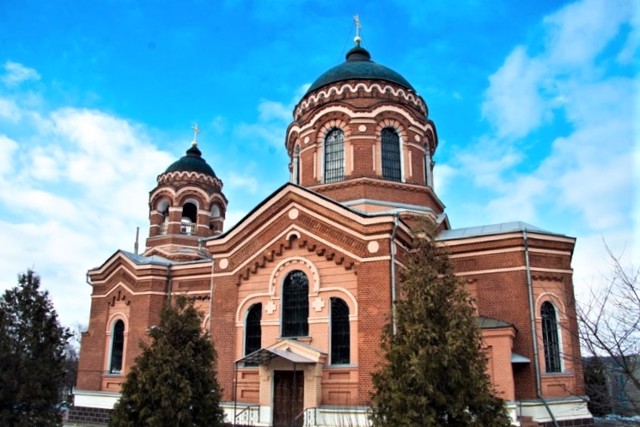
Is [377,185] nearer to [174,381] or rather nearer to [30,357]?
[174,381]

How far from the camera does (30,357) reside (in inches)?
505

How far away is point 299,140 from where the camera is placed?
22.9 metres

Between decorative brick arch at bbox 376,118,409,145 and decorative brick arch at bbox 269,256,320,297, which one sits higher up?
decorative brick arch at bbox 376,118,409,145

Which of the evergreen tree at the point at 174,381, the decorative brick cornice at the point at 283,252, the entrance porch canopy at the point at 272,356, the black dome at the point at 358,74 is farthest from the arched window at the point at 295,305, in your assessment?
the black dome at the point at 358,74

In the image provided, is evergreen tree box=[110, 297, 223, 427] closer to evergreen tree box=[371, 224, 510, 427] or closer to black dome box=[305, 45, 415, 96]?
evergreen tree box=[371, 224, 510, 427]

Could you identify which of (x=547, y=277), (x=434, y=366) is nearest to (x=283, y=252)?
(x=434, y=366)

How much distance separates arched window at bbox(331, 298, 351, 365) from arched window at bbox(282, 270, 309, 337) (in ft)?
3.05

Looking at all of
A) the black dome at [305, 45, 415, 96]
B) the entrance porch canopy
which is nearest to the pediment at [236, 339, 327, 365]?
the entrance porch canopy

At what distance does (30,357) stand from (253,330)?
6.61m

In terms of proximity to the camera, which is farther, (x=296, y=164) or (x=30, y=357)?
(x=296, y=164)

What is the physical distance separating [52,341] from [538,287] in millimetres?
14432

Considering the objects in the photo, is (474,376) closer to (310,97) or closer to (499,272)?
(499,272)

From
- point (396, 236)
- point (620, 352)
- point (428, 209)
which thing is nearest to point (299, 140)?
point (428, 209)

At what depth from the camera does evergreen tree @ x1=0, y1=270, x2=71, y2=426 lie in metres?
12.3
